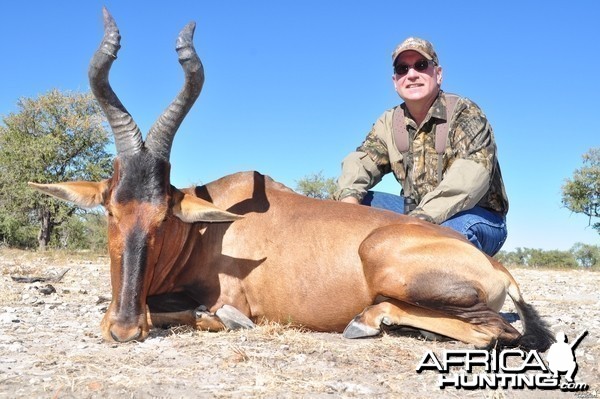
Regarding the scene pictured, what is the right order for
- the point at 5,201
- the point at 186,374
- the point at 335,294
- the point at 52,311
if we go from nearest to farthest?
the point at 186,374
the point at 335,294
the point at 52,311
the point at 5,201

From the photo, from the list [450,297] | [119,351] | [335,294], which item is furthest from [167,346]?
[450,297]

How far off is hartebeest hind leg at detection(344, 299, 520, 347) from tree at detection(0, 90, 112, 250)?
78.6ft

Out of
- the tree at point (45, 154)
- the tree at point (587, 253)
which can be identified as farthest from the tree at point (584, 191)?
the tree at point (45, 154)

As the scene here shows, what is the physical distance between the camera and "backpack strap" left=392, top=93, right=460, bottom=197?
673 cm

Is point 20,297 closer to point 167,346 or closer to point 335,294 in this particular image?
point 167,346

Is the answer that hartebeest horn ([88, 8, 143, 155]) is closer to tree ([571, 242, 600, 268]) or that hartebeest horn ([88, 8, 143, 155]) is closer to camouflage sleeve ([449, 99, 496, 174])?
camouflage sleeve ([449, 99, 496, 174])

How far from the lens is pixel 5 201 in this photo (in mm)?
27531

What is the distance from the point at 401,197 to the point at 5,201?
24836 millimetres

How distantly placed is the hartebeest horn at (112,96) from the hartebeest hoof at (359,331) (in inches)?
84.3

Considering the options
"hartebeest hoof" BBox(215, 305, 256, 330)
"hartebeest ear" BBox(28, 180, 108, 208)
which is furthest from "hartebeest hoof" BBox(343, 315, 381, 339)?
"hartebeest ear" BBox(28, 180, 108, 208)

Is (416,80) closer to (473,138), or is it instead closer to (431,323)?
(473,138)

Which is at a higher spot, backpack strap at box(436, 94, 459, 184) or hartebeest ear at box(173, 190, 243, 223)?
backpack strap at box(436, 94, 459, 184)

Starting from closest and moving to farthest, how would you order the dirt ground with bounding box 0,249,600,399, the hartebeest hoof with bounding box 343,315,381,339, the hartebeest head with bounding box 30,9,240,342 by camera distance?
1. the dirt ground with bounding box 0,249,600,399
2. the hartebeest head with bounding box 30,9,240,342
3. the hartebeest hoof with bounding box 343,315,381,339

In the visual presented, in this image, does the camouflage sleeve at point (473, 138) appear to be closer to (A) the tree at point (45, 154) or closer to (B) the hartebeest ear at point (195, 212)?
(B) the hartebeest ear at point (195, 212)
